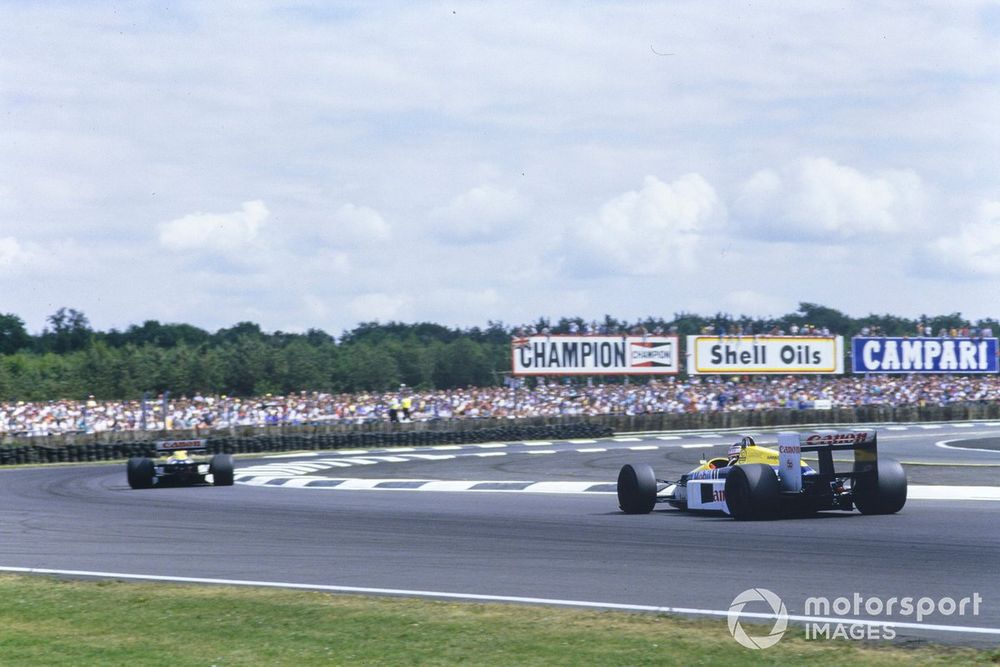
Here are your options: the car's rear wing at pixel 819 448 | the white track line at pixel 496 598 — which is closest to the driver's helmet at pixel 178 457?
the white track line at pixel 496 598

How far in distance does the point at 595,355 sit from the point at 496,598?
53119 mm

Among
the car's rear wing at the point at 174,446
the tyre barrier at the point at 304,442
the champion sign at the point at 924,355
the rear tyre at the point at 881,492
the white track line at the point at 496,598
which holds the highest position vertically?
the champion sign at the point at 924,355

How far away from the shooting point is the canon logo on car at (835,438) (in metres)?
14.5

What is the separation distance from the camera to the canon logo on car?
14547mm

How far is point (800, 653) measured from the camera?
712cm

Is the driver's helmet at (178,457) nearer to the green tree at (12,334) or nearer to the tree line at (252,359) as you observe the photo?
the tree line at (252,359)

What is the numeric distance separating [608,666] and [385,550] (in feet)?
19.9

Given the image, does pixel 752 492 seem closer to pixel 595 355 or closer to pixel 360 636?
pixel 360 636

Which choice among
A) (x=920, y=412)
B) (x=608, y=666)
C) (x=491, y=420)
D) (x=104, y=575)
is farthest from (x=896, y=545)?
(x=920, y=412)

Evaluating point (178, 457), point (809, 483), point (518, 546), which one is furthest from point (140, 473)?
point (809, 483)

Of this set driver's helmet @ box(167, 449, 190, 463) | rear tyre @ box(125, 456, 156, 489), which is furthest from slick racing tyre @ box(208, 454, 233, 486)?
rear tyre @ box(125, 456, 156, 489)

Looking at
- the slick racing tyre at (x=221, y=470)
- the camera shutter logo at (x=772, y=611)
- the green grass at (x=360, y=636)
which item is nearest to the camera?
the green grass at (x=360, y=636)

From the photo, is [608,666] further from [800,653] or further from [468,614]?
[468,614]

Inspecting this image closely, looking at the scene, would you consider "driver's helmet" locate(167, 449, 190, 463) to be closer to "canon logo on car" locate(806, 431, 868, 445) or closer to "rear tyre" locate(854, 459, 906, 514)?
"canon logo on car" locate(806, 431, 868, 445)
